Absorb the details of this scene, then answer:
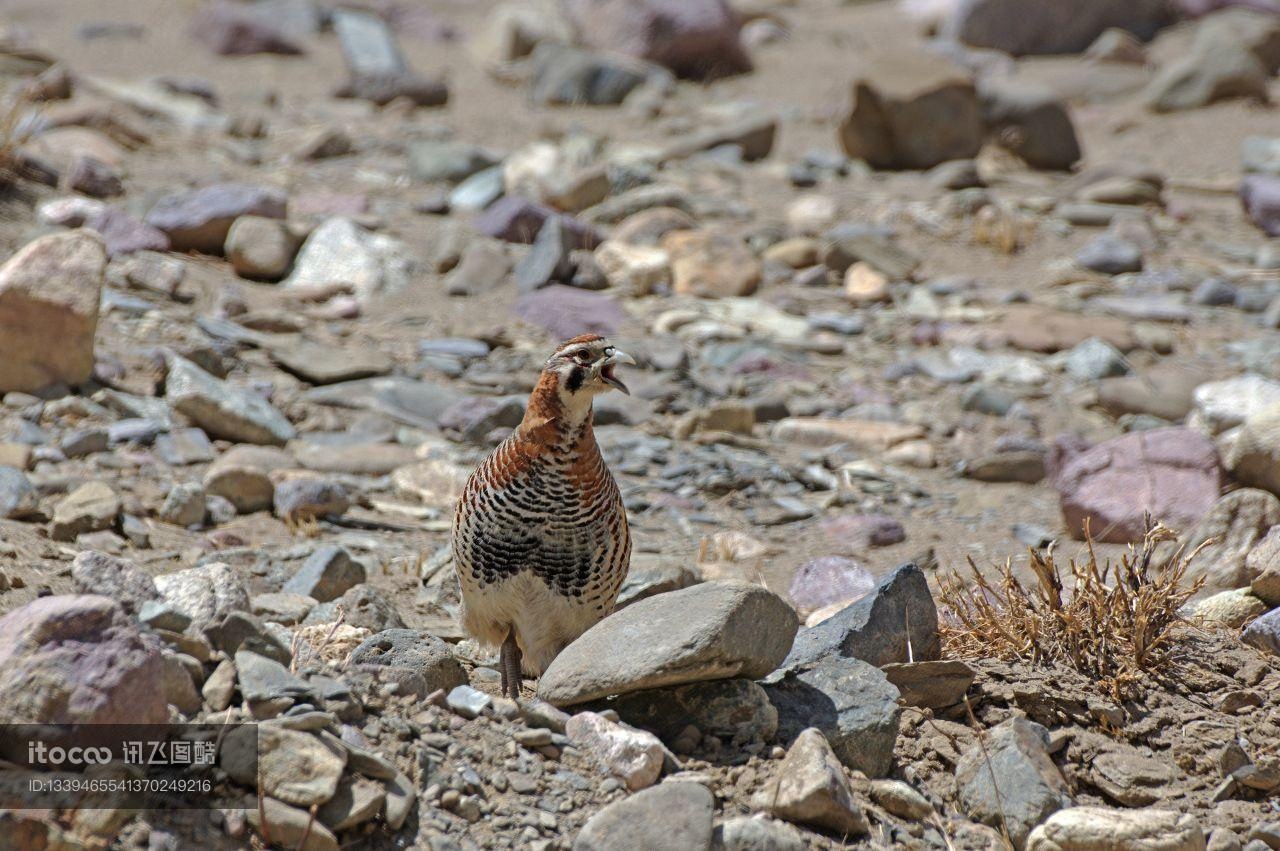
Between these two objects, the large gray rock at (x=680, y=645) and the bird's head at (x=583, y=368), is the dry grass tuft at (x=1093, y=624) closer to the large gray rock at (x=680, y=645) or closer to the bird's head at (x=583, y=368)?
the large gray rock at (x=680, y=645)

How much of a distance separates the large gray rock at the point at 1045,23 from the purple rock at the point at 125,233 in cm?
1212

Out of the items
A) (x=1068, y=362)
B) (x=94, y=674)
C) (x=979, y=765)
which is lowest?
(x=1068, y=362)

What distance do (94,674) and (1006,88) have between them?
1283 centimetres

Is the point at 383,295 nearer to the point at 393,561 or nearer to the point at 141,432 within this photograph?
the point at 141,432

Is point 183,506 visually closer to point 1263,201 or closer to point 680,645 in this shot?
point 680,645

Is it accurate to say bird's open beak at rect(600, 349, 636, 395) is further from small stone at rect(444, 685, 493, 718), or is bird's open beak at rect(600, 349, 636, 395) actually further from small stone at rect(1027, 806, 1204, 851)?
small stone at rect(1027, 806, 1204, 851)

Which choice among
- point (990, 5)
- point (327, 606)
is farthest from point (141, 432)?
point (990, 5)

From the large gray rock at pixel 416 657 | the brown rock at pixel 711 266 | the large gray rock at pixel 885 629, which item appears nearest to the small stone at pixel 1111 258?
the brown rock at pixel 711 266

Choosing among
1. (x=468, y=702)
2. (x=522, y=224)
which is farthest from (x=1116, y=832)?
(x=522, y=224)

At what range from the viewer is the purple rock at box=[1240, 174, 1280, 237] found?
12289 mm

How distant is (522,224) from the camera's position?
11.0 m

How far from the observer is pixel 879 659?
4531 mm

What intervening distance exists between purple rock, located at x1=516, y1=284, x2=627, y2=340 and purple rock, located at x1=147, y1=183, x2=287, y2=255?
7.17 ft

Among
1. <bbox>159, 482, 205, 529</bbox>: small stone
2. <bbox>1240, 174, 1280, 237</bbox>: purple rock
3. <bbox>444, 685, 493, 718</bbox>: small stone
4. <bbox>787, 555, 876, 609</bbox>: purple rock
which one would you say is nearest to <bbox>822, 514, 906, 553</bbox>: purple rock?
<bbox>787, 555, 876, 609</bbox>: purple rock
